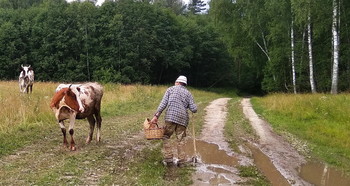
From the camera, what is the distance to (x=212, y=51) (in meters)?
66.1

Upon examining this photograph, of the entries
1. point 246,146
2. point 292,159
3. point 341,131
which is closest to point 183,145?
point 246,146

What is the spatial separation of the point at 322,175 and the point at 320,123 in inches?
268

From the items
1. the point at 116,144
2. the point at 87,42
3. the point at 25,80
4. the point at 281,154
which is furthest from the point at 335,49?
the point at 87,42

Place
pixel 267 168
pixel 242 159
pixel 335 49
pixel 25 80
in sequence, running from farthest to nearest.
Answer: pixel 335 49 → pixel 25 80 → pixel 242 159 → pixel 267 168

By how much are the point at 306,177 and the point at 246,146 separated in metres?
3.07

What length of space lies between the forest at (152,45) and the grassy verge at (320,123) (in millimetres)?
12868

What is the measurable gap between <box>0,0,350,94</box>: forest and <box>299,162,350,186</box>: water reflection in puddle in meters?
22.8

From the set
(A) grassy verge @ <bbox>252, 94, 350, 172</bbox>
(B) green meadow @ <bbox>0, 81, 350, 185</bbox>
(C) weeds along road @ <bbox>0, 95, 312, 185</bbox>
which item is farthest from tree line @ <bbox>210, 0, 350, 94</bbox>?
(C) weeds along road @ <bbox>0, 95, 312, 185</bbox>

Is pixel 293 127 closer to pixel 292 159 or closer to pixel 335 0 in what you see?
pixel 292 159

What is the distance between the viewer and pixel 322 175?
8.30 meters

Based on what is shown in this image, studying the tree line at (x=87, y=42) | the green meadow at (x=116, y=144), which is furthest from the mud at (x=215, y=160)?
the tree line at (x=87, y=42)

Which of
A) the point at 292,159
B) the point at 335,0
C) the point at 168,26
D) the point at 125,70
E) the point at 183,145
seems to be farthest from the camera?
the point at 168,26

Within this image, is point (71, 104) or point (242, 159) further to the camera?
point (242, 159)

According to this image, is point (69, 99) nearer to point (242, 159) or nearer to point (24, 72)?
point (242, 159)
